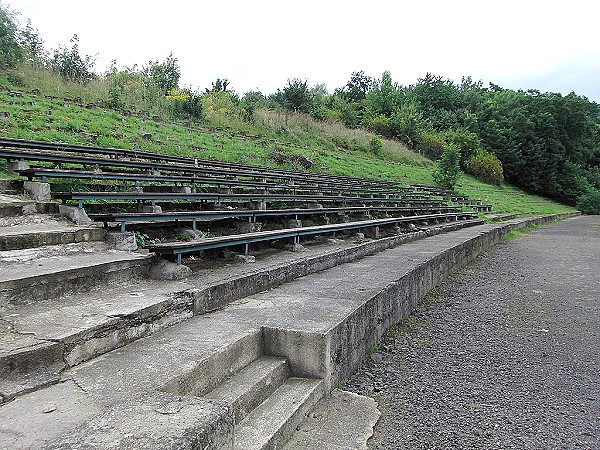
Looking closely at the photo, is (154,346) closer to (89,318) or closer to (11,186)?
(89,318)

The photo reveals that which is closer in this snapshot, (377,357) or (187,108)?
(377,357)

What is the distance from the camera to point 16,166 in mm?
5648

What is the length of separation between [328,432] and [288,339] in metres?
0.64

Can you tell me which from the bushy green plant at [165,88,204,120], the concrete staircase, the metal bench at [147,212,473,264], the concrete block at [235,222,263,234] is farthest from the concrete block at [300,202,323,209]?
the bushy green plant at [165,88,204,120]

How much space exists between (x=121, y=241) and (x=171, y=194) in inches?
61.5

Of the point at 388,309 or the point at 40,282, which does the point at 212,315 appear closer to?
the point at 40,282

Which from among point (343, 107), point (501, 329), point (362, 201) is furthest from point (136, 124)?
point (343, 107)

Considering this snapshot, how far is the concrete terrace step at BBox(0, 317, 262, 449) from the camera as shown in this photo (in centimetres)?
164

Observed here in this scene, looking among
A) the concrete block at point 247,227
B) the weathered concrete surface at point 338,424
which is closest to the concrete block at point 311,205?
the concrete block at point 247,227

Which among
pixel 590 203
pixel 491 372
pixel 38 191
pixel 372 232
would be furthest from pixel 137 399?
pixel 590 203

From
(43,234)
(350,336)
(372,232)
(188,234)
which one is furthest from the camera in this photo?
(372,232)

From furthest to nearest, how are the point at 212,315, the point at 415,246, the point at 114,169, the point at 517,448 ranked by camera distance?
the point at 415,246, the point at 114,169, the point at 212,315, the point at 517,448

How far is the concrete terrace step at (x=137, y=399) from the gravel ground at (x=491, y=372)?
1.08 metres

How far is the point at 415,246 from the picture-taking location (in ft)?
27.9
